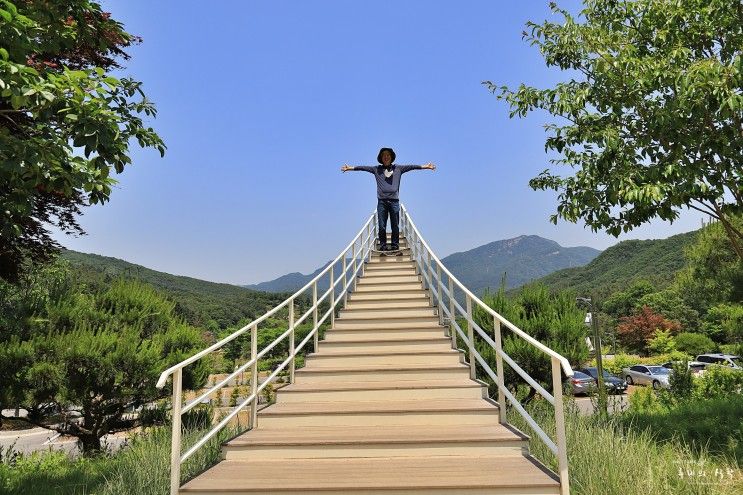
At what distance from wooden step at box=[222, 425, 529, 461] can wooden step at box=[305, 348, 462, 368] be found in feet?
5.27

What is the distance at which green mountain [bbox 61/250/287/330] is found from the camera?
66094mm

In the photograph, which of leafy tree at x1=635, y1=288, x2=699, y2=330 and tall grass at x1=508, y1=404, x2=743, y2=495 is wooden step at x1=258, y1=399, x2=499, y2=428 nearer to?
tall grass at x1=508, y1=404, x2=743, y2=495

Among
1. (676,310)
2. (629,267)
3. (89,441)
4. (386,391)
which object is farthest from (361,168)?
(629,267)

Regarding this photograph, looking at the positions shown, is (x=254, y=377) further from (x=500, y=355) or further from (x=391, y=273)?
(x=391, y=273)

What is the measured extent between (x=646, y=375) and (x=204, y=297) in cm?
7874

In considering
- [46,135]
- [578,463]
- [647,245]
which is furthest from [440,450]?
[647,245]

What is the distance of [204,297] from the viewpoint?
9012cm

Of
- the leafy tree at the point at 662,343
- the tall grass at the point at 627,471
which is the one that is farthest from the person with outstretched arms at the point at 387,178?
the leafy tree at the point at 662,343

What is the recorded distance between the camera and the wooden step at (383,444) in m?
3.73

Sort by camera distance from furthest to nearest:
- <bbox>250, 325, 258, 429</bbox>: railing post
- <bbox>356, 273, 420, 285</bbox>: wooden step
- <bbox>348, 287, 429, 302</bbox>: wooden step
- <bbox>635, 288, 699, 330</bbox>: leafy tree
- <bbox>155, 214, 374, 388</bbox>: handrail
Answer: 1. <bbox>635, 288, 699, 330</bbox>: leafy tree
2. <bbox>356, 273, 420, 285</bbox>: wooden step
3. <bbox>348, 287, 429, 302</bbox>: wooden step
4. <bbox>250, 325, 258, 429</bbox>: railing post
5. <bbox>155, 214, 374, 388</bbox>: handrail

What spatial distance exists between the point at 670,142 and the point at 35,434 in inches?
1517

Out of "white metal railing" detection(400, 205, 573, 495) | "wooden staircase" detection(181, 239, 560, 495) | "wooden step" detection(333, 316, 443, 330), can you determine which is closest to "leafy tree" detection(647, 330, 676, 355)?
"white metal railing" detection(400, 205, 573, 495)

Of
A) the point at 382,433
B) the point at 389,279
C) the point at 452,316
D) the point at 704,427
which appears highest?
the point at 389,279

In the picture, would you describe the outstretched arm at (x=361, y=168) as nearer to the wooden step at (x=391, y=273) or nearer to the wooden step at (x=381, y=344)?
the wooden step at (x=391, y=273)
